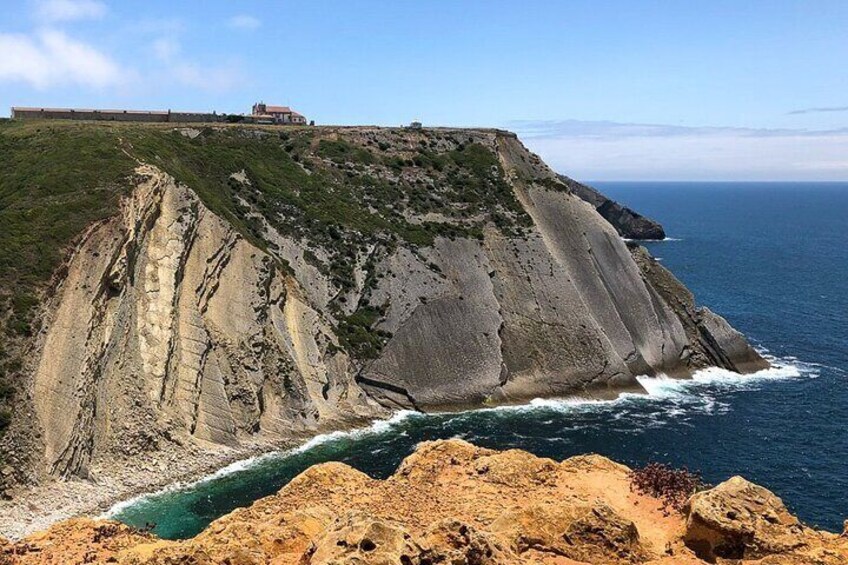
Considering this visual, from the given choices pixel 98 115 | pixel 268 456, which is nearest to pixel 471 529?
pixel 268 456

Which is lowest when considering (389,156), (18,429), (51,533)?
(18,429)

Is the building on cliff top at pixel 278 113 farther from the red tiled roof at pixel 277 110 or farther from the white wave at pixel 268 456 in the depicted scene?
the white wave at pixel 268 456

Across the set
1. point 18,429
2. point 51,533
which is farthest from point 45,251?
point 51,533

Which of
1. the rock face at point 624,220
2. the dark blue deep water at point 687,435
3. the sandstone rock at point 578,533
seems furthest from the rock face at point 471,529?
the rock face at point 624,220

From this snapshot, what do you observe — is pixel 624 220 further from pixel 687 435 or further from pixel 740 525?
pixel 740 525

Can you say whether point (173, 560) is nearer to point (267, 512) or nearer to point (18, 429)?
point (267, 512)

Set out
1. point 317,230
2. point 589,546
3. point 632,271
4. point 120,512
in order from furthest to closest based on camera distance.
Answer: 1. point 632,271
2. point 317,230
3. point 120,512
4. point 589,546

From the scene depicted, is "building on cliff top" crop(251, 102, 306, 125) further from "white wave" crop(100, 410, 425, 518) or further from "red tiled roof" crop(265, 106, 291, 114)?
"white wave" crop(100, 410, 425, 518)
